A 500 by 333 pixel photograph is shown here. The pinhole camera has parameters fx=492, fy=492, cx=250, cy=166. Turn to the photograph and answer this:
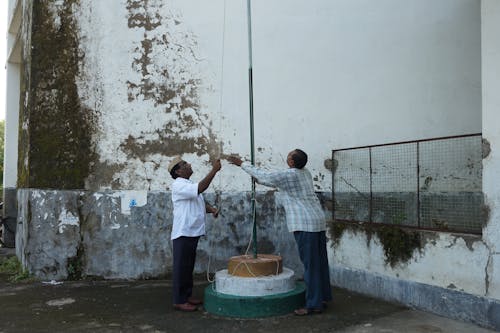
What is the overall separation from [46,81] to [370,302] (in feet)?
17.3

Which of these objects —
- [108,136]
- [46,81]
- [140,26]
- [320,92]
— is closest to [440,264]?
[320,92]

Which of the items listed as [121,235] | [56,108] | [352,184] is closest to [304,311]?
[352,184]

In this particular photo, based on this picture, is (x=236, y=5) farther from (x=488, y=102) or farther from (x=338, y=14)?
(x=488, y=102)

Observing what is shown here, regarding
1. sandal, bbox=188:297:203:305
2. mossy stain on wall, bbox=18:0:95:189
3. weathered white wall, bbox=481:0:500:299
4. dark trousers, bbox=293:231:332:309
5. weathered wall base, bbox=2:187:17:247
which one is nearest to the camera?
weathered white wall, bbox=481:0:500:299

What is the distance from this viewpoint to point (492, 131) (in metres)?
4.35

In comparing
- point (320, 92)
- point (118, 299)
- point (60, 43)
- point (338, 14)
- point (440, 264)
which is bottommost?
point (118, 299)

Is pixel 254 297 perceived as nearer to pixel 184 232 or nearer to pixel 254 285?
pixel 254 285

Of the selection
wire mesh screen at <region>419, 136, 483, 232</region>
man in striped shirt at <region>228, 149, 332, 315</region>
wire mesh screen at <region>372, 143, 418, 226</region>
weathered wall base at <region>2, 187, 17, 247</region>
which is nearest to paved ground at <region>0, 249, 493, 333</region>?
man in striped shirt at <region>228, 149, 332, 315</region>

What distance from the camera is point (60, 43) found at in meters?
7.06

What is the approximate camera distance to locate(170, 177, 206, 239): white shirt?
5.13 meters

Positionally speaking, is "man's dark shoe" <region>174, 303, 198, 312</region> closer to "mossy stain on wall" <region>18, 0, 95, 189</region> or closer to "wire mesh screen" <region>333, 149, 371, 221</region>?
"wire mesh screen" <region>333, 149, 371, 221</region>

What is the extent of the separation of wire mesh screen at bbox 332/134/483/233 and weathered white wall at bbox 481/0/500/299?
2.04 metres

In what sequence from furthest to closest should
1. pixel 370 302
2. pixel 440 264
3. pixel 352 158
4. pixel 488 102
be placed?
pixel 352 158
pixel 370 302
pixel 440 264
pixel 488 102

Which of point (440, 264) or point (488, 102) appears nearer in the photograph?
point (488, 102)
